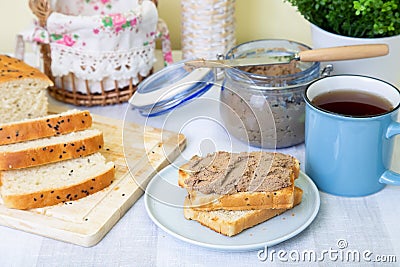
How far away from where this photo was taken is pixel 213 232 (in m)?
1.05

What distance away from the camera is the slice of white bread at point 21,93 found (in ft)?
4.54

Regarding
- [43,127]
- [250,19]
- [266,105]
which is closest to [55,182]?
[43,127]

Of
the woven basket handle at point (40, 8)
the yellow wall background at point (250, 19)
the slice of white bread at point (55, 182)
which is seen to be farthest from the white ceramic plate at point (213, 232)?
the yellow wall background at point (250, 19)

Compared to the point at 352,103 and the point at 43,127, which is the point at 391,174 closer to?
the point at 352,103

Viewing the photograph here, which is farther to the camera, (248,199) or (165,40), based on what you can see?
(165,40)

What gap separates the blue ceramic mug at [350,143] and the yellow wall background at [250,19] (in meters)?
0.58

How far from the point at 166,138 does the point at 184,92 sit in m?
0.11

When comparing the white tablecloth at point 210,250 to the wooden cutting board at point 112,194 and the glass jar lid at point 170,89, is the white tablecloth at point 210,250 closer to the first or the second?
the wooden cutting board at point 112,194

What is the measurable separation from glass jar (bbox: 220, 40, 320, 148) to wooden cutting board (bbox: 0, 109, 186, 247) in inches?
5.4

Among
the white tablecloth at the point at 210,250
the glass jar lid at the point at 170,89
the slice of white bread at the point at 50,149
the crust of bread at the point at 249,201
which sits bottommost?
the white tablecloth at the point at 210,250

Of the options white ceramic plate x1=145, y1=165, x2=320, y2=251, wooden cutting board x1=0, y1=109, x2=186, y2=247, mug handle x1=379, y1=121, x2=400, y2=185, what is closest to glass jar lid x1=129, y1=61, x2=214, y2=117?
wooden cutting board x1=0, y1=109, x2=186, y2=247

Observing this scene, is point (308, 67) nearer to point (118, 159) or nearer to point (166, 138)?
point (166, 138)

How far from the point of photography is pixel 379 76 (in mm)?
1361

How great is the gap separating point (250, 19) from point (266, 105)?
1.95 feet
